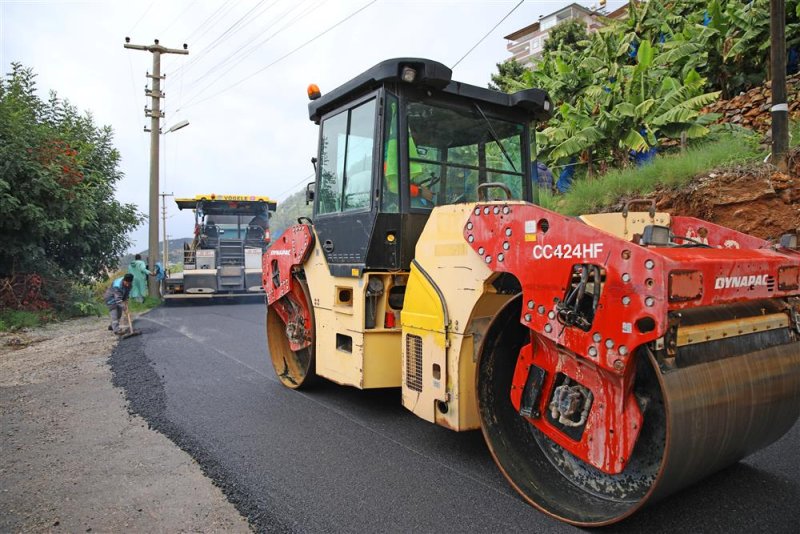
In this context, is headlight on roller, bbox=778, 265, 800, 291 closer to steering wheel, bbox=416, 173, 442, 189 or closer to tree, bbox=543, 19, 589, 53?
steering wheel, bbox=416, 173, 442, 189

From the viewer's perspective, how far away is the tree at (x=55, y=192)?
10.3 metres

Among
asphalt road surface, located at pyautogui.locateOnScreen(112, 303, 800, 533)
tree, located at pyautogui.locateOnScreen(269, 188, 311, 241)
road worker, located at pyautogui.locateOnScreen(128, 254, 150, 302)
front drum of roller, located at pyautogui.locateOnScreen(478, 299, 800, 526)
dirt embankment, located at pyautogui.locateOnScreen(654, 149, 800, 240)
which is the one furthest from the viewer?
tree, located at pyautogui.locateOnScreen(269, 188, 311, 241)

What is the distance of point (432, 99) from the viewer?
12.9 ft

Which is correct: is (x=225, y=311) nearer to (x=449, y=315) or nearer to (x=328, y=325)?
(x=328, y=325)

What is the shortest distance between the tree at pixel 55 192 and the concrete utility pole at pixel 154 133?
4.59 ft

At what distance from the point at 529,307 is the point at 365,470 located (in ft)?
4.71

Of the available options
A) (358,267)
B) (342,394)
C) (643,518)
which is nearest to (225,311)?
(342,394)

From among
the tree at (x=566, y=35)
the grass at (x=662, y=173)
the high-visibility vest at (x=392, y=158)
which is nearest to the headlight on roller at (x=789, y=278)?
the high-visibility vest at (x=392, y=158)

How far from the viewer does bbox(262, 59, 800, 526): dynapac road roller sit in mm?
2229

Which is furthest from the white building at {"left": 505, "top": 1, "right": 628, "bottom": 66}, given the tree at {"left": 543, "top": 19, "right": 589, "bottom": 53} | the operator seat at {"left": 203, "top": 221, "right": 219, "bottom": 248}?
the operator seat at {"left": 203, "top": 221, "right": 219, "bottom": 248}

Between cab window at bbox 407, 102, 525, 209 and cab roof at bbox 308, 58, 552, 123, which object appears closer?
cab roof at bbox 308, 58, 552, 123

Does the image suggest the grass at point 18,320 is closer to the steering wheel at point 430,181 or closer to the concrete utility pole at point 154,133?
the concrete utility pole at point 154,133

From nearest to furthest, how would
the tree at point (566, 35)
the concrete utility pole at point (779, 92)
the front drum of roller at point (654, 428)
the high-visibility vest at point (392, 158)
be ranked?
the front drum of roller at point (654, 428), the high-visibility vest at point (392, 158), the concrete utility pole at point (779, 92), the tree at point (566, 35)

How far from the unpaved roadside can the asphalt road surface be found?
0.47 feet
